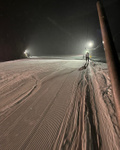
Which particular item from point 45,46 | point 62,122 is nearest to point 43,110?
point 62,122

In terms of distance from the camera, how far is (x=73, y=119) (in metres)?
1.94

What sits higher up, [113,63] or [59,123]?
[113,63]

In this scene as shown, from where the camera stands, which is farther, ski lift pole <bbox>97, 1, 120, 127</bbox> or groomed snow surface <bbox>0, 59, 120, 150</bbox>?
groomed snow surface <bbox>0, 59, 120, 150</bbox>

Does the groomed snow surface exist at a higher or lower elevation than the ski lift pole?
lower

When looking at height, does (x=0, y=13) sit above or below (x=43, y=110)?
above

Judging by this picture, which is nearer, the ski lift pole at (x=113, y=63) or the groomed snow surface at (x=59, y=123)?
the ski lift pole at (x=113, y=63)

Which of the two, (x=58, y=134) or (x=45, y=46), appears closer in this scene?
(x=58, y=134)

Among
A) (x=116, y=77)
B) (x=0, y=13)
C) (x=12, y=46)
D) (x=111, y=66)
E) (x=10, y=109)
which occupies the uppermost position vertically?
(x=0, y=13)

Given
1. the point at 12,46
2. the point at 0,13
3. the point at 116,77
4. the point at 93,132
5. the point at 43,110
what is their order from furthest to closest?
the point at 12,46 → the point at 0,13 → the point at 43,110 → the point at 93,132 → the point at 116,77

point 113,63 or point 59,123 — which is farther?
point 59,123

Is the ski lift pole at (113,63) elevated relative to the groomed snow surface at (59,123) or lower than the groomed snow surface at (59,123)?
elevated

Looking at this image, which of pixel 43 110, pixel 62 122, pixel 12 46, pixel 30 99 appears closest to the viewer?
pixel 62 122

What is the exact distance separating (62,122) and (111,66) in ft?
5.50

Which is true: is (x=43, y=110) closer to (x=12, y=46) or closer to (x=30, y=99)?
(x=30, y=99)
